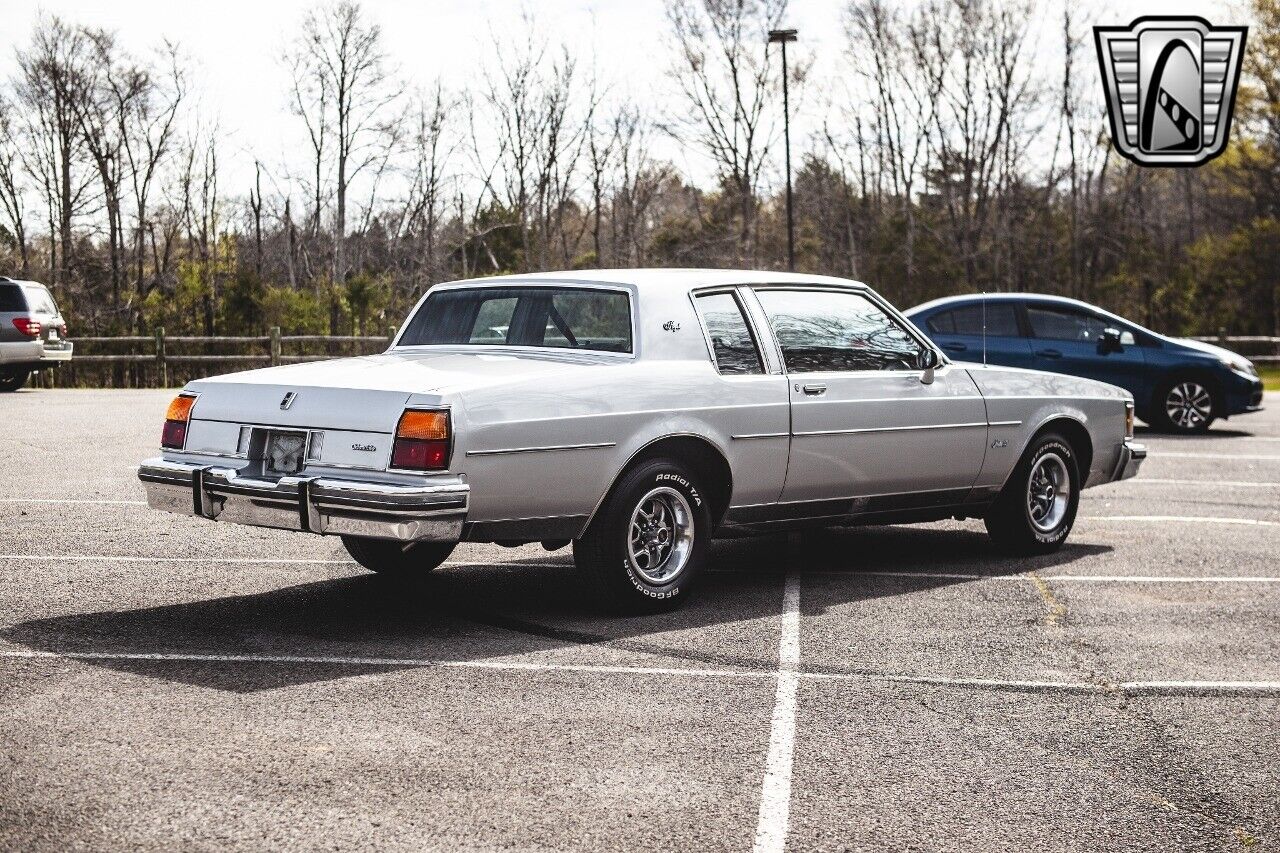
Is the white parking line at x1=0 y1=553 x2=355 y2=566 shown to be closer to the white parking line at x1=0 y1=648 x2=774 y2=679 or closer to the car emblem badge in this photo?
the white parking line at x1=0 y1=648 x2=774 y2=679

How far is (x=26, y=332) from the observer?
77.0ft

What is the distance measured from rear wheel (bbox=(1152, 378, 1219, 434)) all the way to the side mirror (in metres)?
10.0

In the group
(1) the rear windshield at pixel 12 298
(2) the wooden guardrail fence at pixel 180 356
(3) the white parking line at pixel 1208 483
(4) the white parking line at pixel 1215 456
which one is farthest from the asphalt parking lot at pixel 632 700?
(2) the wooden guardrail fence at pixel 180 356

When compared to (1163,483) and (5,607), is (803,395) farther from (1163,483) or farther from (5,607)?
(1163,483)

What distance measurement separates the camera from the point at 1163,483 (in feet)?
41.1

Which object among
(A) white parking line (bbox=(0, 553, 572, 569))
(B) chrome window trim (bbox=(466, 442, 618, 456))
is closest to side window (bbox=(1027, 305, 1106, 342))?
(A) white parking line (bbox=(0, 553, 572, 569))

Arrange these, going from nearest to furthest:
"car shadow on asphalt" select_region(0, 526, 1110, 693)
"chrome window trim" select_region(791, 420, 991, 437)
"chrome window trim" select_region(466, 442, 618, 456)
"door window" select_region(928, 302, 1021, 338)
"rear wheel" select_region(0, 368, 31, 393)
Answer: "car shadow on asphalt" select_region(0, 526, 1110, 693)
"chrome window trim" select_region(466, 442, 618, 456)
"chrome window trim" select_region(791, 420, 991, 437)
"door window" select_region(928, 302, 1021, 338)
"rear wheel" select_region(0, 368, 31, 393)

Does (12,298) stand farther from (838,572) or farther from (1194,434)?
(838,572)

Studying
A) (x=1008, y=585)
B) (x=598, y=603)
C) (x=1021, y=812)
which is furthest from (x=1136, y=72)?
(x=1021, y=812)

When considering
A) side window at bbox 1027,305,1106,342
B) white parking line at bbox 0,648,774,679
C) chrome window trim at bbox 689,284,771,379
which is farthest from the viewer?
side window at bbox 1027,305,1106,342

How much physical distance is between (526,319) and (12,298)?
18910mm

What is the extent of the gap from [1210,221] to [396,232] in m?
28.6

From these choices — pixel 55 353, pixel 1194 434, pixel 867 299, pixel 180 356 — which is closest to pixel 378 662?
pixel 867 299

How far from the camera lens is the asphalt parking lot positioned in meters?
3.95
